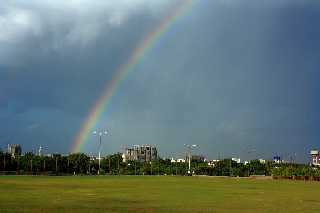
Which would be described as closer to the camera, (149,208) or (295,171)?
(149,208)

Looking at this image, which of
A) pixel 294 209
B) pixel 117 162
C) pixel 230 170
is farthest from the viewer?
pixel 117 162

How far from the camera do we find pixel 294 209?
24.2 metres

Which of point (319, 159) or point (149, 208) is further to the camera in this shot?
point (319, 159)

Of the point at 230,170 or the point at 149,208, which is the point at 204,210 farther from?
the point at 230,170

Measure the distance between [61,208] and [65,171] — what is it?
7274 centimetres

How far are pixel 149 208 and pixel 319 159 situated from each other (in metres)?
190

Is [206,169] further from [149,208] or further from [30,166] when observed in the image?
[149,208]

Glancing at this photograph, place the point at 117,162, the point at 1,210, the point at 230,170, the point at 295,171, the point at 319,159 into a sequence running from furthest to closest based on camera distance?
1. the point at 319,159
2. the point at 117,162
3. the point at 230,170
4. the point at 295,171
5. the point at 1,210

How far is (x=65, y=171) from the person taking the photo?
9212 cm

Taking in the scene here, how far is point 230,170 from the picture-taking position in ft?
323

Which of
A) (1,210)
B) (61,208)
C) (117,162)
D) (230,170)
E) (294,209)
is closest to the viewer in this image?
(1,210)

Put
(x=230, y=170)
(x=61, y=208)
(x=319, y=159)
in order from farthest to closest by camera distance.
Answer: (x=319, y=159)
(x=230, y=170)
(x=61, y=208)

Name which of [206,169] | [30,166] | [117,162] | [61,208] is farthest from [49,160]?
[61,208]

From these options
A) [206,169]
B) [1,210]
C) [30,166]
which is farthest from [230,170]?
[1,210]
